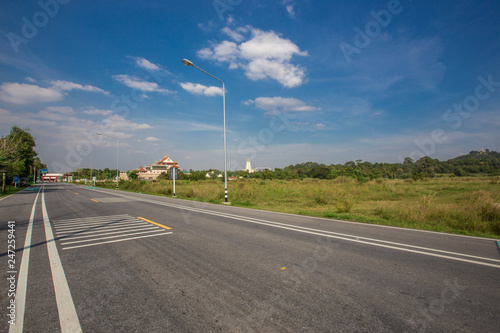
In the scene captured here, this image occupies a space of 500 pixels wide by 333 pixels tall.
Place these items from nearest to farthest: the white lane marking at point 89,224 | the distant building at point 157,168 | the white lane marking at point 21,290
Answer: the white lane marking at point 21,290 → the white lane marking at point 89,224 → the distant building at point 157,168

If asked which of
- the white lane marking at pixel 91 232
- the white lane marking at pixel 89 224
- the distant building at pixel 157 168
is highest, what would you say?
the distant building at pixel 157 168

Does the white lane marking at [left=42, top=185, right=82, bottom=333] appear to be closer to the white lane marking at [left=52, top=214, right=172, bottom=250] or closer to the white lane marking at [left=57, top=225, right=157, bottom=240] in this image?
the white lane marking at [left=52, top=214, right=172, bottom=250]

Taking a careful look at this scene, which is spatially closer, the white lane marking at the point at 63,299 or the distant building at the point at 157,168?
the white lane marking at the point at 63,299

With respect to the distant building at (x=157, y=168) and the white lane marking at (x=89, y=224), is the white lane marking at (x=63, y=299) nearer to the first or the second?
the white lane marking at (x=89, y=224)

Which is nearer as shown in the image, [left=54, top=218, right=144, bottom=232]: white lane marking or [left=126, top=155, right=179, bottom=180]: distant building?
[left=54, top=218, right=144, bottom=232]: white lane marking

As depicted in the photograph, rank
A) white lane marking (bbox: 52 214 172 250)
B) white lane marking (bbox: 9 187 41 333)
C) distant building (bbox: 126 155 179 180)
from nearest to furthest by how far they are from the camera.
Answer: white lane marking (bbox: 9 187 41 333), white lane marking (bbox: 52 214 172 250), distant building (bbox: 126 155 179 180)

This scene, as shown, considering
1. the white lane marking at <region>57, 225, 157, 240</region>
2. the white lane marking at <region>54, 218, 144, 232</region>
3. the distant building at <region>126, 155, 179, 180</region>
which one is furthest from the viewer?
the distant building at <region>126, 155, 179, 180</region>

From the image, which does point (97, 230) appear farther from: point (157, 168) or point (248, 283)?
point (157, 168)

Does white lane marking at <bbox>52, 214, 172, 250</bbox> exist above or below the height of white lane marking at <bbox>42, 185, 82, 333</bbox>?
below

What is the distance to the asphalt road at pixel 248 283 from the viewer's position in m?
2.40

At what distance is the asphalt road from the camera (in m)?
2.40

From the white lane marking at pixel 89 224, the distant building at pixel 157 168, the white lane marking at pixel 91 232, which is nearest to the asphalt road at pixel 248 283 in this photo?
the white lane marking at pixel 91 232

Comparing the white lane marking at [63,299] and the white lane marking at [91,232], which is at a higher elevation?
the white lane marking at [63,299]

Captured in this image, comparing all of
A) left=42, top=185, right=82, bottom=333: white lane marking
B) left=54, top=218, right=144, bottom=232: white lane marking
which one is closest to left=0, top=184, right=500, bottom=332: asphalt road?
left=42, top=185, right=82, bottom=333: white lane marking
